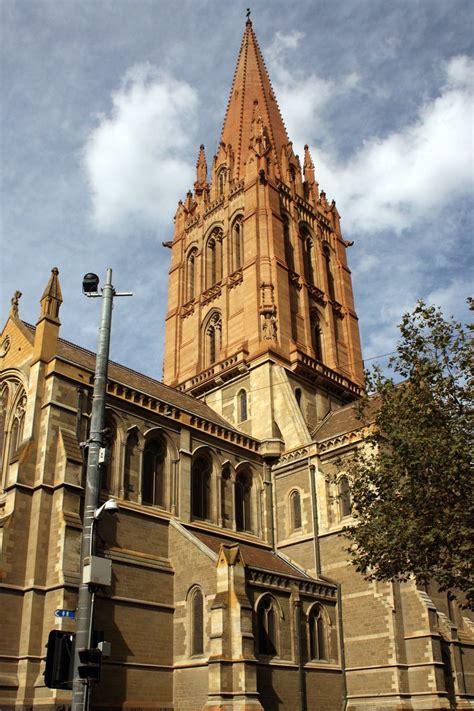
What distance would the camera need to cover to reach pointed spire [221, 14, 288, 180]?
49719mm

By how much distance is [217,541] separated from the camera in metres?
28.4

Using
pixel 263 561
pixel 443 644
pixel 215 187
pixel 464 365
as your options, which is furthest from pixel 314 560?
pixel 215 187

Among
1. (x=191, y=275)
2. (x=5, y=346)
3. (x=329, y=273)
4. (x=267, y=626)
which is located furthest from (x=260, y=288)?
(x=267, y=626)

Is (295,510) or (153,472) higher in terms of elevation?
(153,472)

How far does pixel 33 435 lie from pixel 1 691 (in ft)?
27.8

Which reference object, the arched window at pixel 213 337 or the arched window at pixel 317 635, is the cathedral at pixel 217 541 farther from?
the arched window at pixel 213 337

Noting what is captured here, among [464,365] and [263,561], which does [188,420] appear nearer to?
[263,561]

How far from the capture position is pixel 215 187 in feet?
163

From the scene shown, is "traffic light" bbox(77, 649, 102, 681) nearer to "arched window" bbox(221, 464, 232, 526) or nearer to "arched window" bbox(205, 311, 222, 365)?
"arched window" bbox(221, 464, 232, 526)

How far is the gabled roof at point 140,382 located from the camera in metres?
30.0

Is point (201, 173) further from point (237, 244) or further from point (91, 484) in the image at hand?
point (91, 484)

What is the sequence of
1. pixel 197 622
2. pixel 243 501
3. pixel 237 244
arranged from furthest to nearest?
pixel 237 244 → pixel 243 501 → pixel 197 622

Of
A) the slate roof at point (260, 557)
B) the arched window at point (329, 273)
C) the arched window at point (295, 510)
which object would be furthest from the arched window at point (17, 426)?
the arched window at point (329, 273)

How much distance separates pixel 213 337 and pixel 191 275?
21.4 feet
